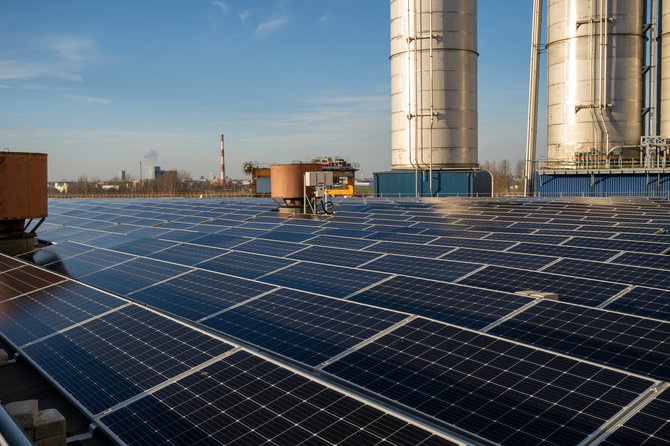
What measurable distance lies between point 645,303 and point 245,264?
34.8 ft

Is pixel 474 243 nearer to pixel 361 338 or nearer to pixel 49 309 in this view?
pixel 361 338

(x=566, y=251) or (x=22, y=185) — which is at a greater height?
(x=22, y=185)

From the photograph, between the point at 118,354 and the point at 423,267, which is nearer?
the point at 118,354

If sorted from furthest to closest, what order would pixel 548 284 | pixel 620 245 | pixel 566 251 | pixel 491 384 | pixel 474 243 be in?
pixel 474 243
pixel 620 245
pixel 566 251
pixel 548 284
pixel 491 384

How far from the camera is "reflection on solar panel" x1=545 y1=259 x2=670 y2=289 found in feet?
44.0

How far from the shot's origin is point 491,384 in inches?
280

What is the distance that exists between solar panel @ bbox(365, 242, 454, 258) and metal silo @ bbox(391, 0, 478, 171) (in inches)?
1551

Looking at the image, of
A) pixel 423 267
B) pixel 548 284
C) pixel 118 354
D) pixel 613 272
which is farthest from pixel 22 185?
pixel 613 272

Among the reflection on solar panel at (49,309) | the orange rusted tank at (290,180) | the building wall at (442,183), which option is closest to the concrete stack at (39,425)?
the reflection on solar panel at (49,309)

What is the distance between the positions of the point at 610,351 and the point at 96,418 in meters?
7.40

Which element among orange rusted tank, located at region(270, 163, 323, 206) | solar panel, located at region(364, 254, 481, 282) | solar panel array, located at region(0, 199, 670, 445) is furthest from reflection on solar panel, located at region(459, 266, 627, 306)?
orange rusted tank, located at region(270, 163, 323, 206)

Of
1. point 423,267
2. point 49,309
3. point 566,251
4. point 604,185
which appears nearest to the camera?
point 49,309

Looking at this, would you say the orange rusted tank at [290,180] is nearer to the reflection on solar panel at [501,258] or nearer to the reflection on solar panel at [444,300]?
the reflection on solar panel at [501,258]

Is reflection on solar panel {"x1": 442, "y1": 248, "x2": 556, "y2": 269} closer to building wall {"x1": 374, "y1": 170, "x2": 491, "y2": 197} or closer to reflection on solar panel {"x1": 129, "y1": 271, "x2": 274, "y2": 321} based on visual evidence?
reflection on solar panel {"x1": 129, "y1": 271, "x2": 274, "y2": 321}
